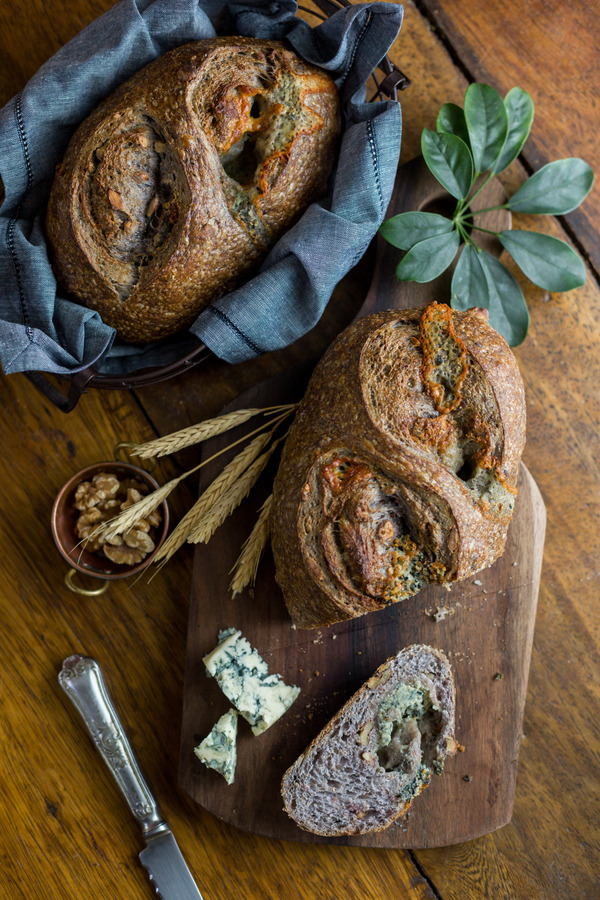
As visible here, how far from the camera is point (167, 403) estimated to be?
2557mm

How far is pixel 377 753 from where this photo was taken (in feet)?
7.74

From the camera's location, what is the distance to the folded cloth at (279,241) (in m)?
2.15

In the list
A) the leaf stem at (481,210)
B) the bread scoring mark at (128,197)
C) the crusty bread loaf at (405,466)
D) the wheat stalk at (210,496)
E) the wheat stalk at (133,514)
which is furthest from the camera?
the leaf stem at (481,210)

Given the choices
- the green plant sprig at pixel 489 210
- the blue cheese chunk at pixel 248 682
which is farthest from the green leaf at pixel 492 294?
the blue cheese chunk at pixel 248 682

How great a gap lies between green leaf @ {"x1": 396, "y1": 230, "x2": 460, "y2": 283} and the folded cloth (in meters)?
0.17

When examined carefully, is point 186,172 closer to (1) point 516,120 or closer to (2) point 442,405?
(2) point 442,405

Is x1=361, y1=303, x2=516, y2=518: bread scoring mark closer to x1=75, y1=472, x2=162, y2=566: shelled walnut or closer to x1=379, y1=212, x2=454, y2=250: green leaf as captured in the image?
A: x1=379, y1=212, x2=454, y2=250: green leaf

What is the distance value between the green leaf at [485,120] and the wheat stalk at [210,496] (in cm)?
124

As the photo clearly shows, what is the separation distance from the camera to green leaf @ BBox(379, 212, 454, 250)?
232 cm

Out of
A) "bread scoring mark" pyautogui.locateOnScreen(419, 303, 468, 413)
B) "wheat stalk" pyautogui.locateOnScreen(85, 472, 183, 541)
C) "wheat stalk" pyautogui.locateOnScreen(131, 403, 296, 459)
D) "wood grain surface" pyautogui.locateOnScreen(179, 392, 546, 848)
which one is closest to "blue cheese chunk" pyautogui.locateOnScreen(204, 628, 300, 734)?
"wood grain surface" pyautogui.locateOnScreen(179, 392, 546, 848)

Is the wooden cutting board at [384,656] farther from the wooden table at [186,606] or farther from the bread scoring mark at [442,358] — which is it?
the bread scoring mark at [442,358]

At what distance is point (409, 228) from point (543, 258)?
1.71 ft

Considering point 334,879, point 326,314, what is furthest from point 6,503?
point 334,879

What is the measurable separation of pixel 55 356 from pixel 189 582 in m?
0.96
